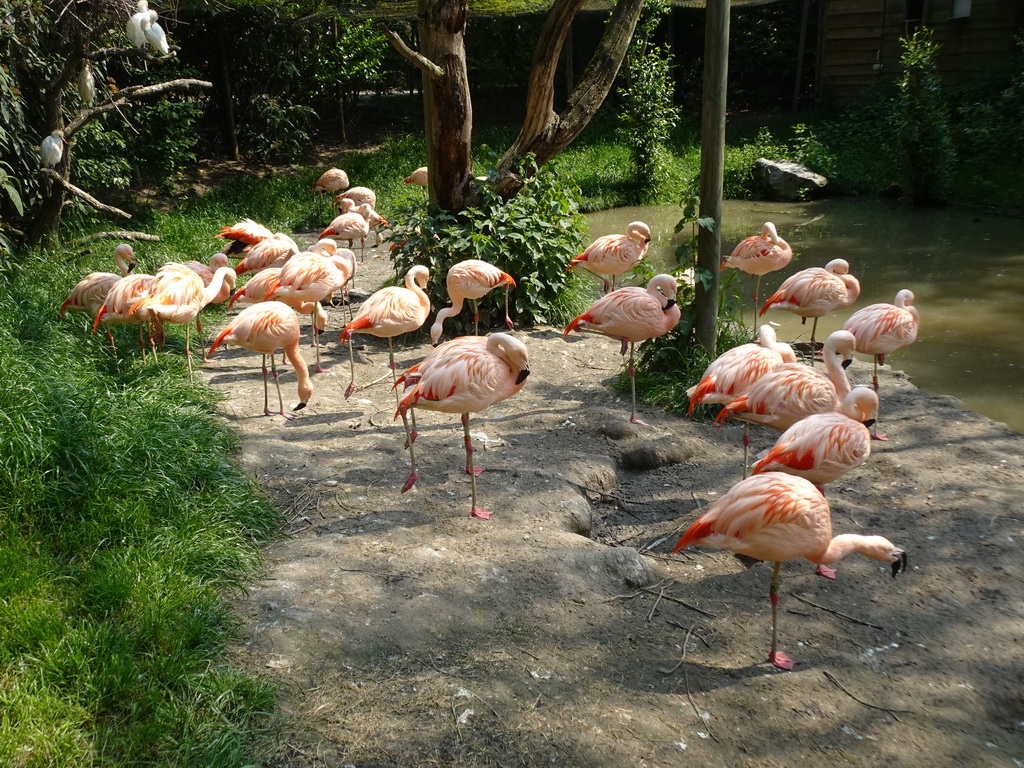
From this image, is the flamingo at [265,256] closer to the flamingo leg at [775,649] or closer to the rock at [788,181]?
the flamingo leg at [775,649]

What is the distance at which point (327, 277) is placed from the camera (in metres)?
6.47

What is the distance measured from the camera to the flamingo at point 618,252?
752 cm

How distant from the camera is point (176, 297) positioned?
5977 millimetres

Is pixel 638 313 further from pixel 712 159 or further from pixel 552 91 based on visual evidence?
pixel 552 91

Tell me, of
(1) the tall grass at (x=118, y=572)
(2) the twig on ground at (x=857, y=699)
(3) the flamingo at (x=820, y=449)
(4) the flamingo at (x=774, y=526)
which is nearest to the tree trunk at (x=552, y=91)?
(1) the tall grass at (x=118, y=572)

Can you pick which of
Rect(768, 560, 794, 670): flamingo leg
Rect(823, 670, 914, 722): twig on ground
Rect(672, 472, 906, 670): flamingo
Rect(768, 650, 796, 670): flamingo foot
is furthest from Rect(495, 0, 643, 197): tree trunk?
Rect(823, 670, 914, 722): twig on ground

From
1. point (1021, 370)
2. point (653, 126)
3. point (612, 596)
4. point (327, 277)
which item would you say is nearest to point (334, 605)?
point (612, 596)

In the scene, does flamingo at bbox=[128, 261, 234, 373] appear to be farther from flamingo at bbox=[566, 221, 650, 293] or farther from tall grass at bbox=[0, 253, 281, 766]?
flamingo at bbox=[566, 221, 650, 293]

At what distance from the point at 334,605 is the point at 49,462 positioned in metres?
1.46

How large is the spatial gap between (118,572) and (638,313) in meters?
3.53

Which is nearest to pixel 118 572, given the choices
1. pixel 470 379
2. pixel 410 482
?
pixel 410 482

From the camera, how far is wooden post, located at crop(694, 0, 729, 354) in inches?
208

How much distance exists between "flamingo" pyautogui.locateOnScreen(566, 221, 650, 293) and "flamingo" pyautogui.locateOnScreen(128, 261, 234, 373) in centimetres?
325

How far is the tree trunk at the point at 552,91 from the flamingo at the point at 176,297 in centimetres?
294
